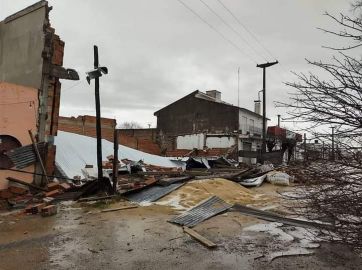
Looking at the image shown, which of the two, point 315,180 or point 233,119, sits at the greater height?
point 233,119

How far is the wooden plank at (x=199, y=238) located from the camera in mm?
7586

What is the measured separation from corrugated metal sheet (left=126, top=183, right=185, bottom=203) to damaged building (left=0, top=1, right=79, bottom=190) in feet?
11.3

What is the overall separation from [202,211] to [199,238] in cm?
261

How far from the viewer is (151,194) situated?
12.9 metres

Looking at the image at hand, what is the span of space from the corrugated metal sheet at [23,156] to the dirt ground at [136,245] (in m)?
2.96

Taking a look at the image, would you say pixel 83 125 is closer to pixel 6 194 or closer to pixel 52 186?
pixel 52 186

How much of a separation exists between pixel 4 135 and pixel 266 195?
29.7ft

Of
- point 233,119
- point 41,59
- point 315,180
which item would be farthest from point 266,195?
point 233,119

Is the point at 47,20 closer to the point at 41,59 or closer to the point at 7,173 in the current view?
the point at 41,59

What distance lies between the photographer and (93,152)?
1838cm

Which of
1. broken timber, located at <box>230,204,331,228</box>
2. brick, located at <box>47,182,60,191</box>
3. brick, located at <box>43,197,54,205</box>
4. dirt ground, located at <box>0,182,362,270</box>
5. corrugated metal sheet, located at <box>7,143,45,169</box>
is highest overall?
corrugated metal sheet, located at <box>7,143,45,169</box>

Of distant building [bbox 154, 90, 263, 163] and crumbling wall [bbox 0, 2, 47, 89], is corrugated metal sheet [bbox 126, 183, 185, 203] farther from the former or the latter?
distant building [bbox 154, 90, 263, 163]

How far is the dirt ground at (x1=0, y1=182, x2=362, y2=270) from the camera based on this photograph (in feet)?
21.7

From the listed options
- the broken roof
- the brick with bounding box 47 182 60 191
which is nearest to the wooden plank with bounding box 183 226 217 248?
the brick with bounding box 47 182 60 191
